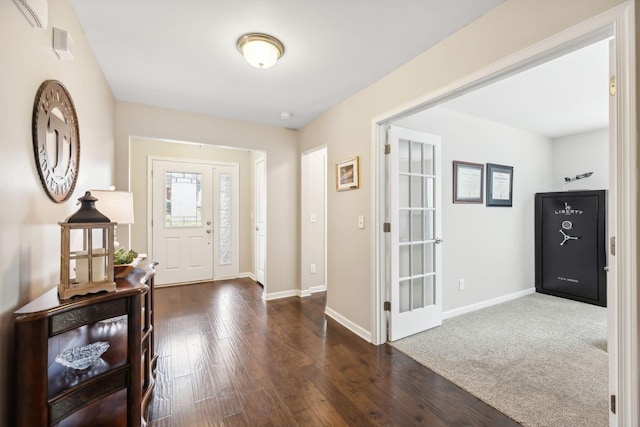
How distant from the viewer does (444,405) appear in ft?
5.64

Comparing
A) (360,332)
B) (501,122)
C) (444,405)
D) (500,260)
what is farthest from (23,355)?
(501,122)

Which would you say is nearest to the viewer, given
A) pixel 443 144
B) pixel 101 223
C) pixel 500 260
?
pixel 101 223

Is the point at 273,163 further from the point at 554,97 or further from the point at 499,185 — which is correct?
the point at 554,97

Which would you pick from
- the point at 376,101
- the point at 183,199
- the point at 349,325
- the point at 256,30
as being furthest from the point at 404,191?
the point at 183,199

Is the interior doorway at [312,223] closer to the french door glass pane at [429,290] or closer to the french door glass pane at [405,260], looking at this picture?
the french door glass pane at [405,260]

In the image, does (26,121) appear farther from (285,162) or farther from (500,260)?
(500,260)

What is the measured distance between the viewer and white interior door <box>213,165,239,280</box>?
16.0ft

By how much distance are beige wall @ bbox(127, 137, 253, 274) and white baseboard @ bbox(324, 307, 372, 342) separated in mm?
2448

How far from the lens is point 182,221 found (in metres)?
4.62

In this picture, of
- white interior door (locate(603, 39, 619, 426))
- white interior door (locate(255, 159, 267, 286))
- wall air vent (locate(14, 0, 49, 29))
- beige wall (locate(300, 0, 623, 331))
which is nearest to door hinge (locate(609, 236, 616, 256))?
white interior door (locate(603, 39, 619, 426))

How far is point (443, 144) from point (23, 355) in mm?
3558

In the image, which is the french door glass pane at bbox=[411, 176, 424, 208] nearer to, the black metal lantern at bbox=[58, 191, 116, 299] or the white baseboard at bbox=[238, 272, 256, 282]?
the black metal lantern at bbox=[58, 191, 116, 299]

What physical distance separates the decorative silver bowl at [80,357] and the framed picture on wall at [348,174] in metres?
2.30

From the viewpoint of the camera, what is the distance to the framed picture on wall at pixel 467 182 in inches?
127
